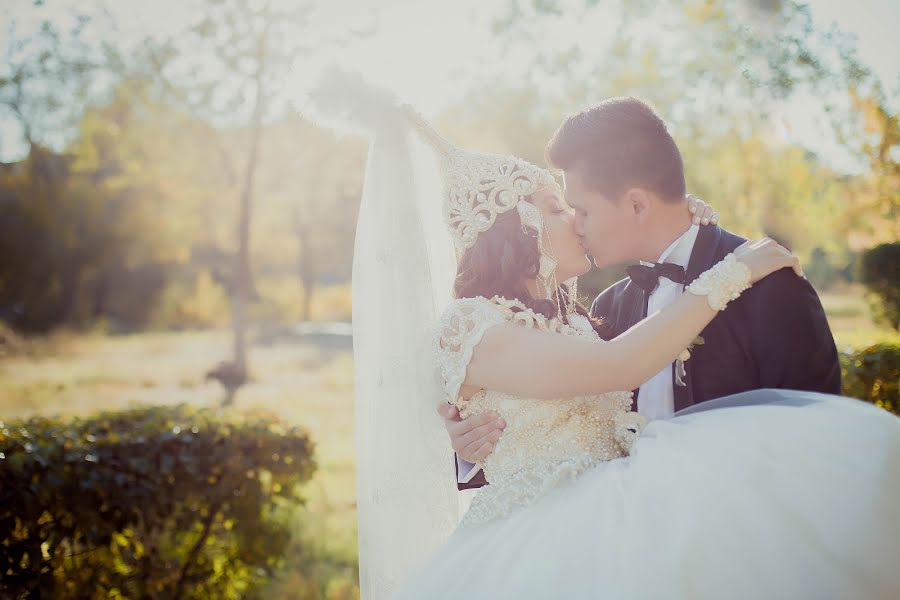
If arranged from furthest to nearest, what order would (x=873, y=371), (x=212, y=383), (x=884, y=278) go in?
(x=212, y=383) → (x=884, y=278) → (x=873, y=371)

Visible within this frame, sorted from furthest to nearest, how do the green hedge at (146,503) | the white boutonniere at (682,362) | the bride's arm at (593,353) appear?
the green hedge at (146,503), the white boutonniere at (682,362), the bride's arm at (593,353)

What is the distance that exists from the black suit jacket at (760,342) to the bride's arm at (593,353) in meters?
0.14

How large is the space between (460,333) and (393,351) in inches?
17.0

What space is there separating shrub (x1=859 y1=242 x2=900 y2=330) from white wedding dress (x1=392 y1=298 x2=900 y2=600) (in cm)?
1506

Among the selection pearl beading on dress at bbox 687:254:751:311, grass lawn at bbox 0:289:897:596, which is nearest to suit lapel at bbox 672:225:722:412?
pearl beading on dress at bbox 687:254:751:311

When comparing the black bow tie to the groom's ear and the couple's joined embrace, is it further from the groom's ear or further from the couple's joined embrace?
the groom's ear

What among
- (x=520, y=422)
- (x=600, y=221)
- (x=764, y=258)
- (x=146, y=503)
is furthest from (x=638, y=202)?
(x=146, y=503)

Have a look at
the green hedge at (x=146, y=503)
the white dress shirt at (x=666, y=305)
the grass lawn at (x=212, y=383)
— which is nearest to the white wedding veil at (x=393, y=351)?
the white dress shirt at (x=666, y=305)

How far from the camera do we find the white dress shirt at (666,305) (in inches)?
116

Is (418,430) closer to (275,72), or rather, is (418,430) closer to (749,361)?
(749,361)

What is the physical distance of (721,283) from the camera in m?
2.37

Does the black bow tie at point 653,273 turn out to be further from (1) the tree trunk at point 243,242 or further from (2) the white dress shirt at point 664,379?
(1) the tree trunk at point 243,242

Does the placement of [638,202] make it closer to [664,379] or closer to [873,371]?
[664,379]

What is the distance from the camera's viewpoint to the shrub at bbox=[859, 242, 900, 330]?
1520 cm
